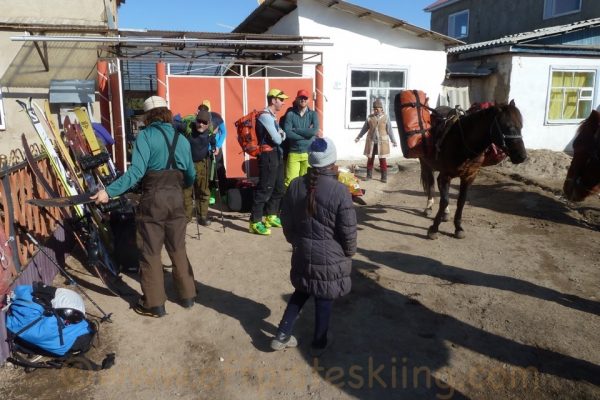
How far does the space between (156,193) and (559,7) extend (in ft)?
A: 63.0

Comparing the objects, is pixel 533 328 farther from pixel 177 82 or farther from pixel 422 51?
pixel 422 51

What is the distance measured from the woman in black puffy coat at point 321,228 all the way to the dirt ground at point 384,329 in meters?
0.64

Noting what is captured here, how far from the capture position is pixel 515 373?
10.9 ft

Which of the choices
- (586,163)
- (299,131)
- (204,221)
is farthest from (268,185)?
(586,163)

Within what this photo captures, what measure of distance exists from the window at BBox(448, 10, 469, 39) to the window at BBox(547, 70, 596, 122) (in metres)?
8.93

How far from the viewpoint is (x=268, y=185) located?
20.7ft

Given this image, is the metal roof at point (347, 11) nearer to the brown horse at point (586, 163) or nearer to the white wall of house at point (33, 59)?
the white wall of house at point (33, 59)

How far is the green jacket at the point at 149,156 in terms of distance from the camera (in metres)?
3.80

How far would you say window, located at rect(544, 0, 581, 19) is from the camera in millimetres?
17295

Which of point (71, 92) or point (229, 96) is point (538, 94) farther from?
A: point (71, 92)

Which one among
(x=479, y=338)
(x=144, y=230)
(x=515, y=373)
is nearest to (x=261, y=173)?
(x=144, y=230)

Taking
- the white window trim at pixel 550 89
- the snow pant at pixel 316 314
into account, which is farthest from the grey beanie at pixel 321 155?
the white window trim at pixel 550 89

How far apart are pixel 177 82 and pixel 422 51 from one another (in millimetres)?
7174

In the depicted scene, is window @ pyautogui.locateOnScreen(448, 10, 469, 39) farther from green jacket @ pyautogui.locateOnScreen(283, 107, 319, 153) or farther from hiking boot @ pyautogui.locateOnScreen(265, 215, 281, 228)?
hiking boot @ pyautogui.locateOnScreen(265, 215, 281, 228)
